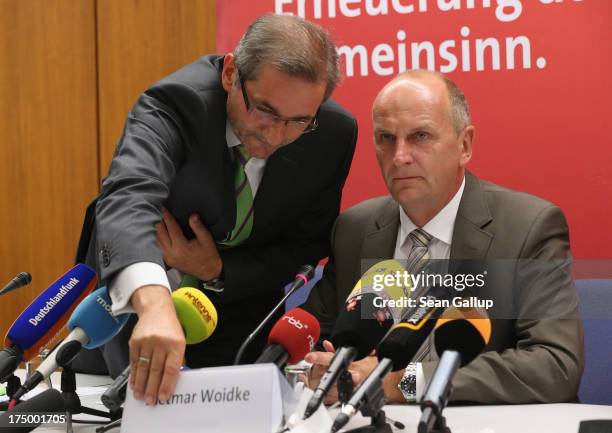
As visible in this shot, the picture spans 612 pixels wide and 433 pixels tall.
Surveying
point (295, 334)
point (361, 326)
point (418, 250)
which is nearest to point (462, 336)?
point (361, 326)

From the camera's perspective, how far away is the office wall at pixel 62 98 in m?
4.29

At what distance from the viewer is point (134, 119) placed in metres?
2.29

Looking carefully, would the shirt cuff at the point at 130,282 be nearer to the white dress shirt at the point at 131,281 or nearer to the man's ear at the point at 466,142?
the white dress shirt at the point at 131,281

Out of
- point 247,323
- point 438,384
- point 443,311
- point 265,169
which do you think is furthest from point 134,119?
point 438,384

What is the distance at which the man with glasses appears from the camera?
5.79 feet

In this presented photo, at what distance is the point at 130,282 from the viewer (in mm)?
1729

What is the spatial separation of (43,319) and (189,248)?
0.63 meters

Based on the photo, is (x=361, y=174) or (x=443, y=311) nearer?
(x=443, y=311)

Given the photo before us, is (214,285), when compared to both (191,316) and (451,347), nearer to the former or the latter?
(191,316)

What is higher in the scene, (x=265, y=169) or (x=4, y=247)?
(x=265, y=169)

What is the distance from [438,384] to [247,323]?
1.55 m

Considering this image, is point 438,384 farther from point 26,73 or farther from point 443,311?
point 26,73

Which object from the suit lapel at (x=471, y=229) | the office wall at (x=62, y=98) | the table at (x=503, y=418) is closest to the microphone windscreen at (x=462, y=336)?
the table at (x=503, y=418)

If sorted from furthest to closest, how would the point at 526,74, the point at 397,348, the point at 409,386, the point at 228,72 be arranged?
the point at 526,74 → the point at 228,72 → the point at 409,386 → the point at 397,348
